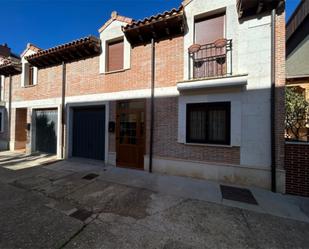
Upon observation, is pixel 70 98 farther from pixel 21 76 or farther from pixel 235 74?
pixel 235 74

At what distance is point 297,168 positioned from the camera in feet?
15.2

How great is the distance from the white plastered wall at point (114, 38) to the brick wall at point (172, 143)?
7.37 feet

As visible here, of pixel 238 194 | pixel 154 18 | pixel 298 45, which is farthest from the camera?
pixel 298 45

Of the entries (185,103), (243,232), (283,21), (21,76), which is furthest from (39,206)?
(21,76)

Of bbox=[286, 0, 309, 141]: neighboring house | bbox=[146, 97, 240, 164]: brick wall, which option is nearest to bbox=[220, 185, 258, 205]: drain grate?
A: bbox=[146, 97, 240, 164]: brick wall

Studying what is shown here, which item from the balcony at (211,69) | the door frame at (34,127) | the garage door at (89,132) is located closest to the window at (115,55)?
the garage door at (89,132)

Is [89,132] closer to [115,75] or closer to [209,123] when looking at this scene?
[115,75]

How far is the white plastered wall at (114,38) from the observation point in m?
7.12

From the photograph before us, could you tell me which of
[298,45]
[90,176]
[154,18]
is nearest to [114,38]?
[154,18]

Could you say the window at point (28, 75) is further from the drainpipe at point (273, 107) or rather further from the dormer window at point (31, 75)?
the drainpipe at point (273, 107)

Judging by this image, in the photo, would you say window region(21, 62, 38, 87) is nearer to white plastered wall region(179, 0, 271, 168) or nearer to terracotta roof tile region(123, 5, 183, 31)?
terracotta roof tile region(123, 5, 183, 31)

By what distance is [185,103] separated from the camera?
6023 millimetres

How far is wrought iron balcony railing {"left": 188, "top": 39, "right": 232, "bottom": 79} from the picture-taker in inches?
219

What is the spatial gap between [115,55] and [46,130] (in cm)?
565
